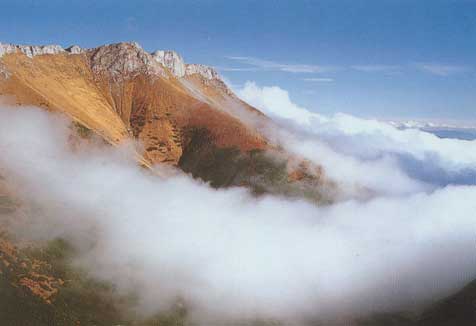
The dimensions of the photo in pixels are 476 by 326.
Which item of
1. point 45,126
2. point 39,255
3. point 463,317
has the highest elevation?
point 45,126

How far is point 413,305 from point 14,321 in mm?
165068

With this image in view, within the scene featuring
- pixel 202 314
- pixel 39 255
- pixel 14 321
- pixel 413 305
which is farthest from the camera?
pixel 413 305

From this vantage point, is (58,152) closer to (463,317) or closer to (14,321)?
(14,321)

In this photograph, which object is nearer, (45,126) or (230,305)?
(230,305)

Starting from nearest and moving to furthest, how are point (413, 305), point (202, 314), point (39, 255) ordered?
point (39, 255), point (202, 314), point (413, 305)

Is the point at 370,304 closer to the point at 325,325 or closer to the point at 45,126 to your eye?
the point at 325,325

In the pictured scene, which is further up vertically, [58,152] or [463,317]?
[58,152]

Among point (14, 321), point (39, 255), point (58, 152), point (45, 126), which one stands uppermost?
point (45, 126)

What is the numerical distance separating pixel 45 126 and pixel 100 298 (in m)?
97.2

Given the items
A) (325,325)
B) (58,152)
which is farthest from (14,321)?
(325,325)

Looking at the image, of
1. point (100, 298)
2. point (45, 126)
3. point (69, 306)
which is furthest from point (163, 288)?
point (45, 126)

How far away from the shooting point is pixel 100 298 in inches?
5522

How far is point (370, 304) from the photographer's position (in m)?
195

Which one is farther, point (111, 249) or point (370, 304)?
point (370, 304)
